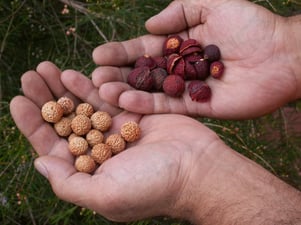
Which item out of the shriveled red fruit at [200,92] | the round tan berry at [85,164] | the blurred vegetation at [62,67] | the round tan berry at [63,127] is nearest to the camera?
the round tan berry at [85,164]

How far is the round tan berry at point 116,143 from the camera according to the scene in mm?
2514

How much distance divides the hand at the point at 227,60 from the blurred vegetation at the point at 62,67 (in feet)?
0.61

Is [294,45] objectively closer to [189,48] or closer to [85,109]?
[189,48]

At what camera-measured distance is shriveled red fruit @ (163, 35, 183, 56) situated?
2.96 m

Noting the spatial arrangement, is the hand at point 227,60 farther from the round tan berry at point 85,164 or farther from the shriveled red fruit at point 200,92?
the round tan berry at point 85,164

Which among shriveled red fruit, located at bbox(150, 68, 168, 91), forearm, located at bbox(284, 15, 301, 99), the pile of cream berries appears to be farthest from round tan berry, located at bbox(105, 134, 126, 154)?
forearm, located at bbox(284, 15, 301, 99)

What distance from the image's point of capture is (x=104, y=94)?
2.58 metres

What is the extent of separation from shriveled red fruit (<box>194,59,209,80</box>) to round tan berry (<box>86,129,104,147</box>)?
0.76m

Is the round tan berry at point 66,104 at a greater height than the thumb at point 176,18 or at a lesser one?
lesser

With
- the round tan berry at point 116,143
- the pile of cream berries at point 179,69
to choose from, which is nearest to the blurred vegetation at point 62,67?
the pile of cream berries at point 179,69

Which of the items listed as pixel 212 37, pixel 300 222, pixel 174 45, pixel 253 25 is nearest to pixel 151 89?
pixel 174 45

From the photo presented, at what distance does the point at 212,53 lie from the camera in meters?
2.88

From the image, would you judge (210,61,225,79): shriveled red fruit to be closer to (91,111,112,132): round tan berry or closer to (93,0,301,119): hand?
(93,0,301,119): hand

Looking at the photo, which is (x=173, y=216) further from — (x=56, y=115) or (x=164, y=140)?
(x=56, y=115)
